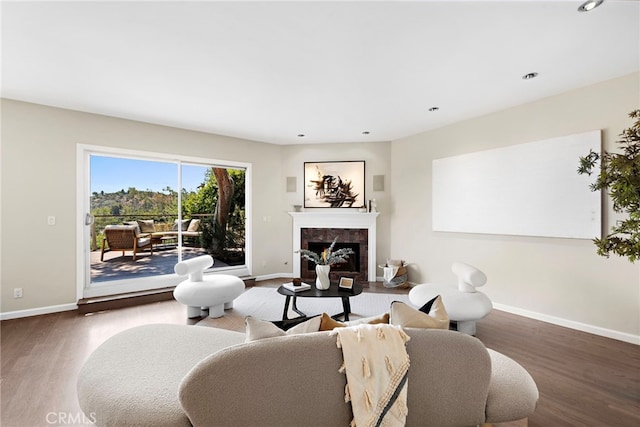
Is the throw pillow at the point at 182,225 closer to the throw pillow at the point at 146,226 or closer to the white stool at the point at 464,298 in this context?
the throw pillow at the point at 146,226

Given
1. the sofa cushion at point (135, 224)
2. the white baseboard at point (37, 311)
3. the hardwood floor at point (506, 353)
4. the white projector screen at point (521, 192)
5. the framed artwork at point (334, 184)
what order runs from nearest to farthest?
the hardwood floor at point (506, 353), the white projector screen at point (521, 192), the white baseboard at point (37, 311), the sofa cushion at point (135, 224), the framed artwork at point (334, 184)

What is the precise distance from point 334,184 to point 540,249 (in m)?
3.29

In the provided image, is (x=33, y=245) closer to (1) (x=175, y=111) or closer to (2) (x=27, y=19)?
(1) (x=175, y=111)

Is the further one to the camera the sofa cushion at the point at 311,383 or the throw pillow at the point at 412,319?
the throw pillow at the point at 412,319

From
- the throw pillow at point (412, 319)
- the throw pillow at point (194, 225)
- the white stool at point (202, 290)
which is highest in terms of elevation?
the throw pillow at point (194, 225)

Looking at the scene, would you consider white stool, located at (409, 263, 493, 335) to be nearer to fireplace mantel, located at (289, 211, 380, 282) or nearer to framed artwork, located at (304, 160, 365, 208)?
fireplace mantel, located at (289, 211, 380, 282)

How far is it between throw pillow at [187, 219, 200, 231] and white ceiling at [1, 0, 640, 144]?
1.77 metres

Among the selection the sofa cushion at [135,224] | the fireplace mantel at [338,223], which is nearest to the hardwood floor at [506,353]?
the sofa cushion at [135,224]

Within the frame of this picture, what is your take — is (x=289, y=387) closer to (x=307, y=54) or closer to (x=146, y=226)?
(x=307, y=54)

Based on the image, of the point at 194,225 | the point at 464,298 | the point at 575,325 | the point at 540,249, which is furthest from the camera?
the point at 194,225

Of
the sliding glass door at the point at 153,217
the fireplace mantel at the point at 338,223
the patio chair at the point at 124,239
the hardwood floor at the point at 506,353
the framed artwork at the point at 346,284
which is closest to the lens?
the hardwood floor at the point at 506,353

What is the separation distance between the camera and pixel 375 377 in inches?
47.7

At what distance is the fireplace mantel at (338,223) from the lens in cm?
547

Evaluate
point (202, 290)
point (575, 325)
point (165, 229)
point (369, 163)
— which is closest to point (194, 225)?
point (165, 229)
